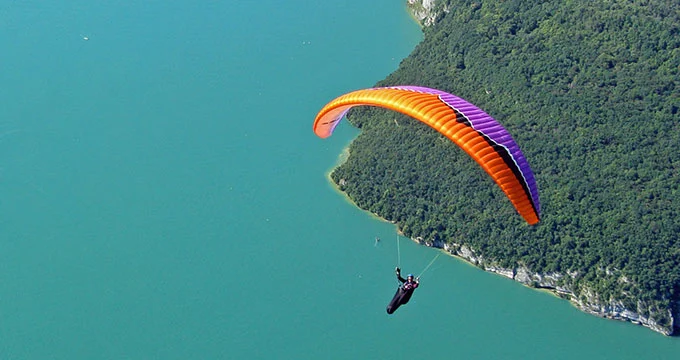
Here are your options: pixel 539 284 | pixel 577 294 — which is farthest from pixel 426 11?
pixel 577 294

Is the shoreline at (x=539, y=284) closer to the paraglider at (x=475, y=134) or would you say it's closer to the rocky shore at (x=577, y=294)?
the rocky shore at (x=577, y=294)

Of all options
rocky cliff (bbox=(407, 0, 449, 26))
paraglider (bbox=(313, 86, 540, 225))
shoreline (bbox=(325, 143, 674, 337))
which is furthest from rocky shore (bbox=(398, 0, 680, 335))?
paraglider (bbox=(313, 86, 540, 225))

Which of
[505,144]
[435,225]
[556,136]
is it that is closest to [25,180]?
[435,225]

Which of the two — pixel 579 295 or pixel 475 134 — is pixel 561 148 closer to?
pixel 579 295

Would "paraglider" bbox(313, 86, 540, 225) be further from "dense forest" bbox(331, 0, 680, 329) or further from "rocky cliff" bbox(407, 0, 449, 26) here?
"rocky cliff" bbox(407, 0, 449, 26)

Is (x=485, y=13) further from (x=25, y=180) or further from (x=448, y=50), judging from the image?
(x=25, y=180)

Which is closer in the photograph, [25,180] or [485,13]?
[25,180]
